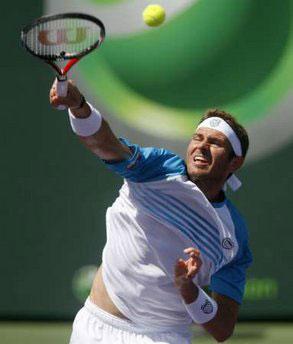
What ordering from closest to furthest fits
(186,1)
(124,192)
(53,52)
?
(53,52)
(124,192)
(186,1)

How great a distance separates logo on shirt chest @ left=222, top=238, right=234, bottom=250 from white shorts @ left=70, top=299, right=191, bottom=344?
1.19 ft

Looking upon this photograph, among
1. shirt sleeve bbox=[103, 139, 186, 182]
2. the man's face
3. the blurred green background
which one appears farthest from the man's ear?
the blurred green background

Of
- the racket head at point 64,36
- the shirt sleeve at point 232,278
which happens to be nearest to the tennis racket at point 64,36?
the racket head at point 64,36

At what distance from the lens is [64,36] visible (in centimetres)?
363

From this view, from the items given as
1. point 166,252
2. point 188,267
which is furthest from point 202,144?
point 188,267

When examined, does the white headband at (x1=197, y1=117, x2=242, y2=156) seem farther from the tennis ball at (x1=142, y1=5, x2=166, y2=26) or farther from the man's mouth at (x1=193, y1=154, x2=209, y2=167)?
the tennis ball at (x1=142, y1=5, x2=166, y2=26)

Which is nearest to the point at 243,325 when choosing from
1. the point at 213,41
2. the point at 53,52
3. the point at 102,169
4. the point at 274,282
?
the point at 274,282

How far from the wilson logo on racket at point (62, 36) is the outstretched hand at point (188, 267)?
81cm

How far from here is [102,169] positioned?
20.9ft

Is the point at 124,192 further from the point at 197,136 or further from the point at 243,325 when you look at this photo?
the point at 243,325

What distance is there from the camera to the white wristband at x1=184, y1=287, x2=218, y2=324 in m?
3.67

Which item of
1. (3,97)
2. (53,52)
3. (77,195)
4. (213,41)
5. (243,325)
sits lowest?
(243,325)

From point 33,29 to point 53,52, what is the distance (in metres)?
0.13

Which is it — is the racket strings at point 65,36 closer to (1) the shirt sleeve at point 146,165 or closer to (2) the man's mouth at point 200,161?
(1) the shirt sleeve at point 146,165
